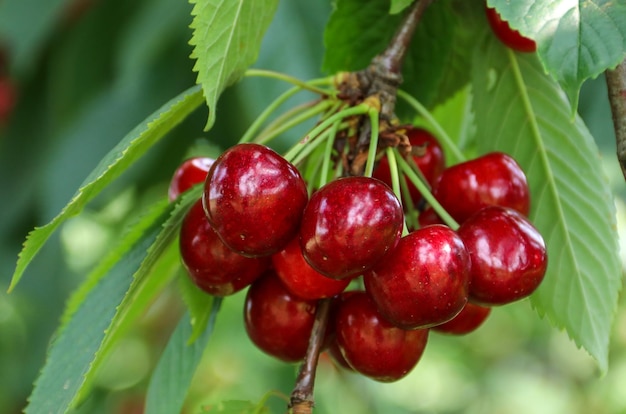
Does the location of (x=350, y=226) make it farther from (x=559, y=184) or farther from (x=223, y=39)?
(x=559, y=184)

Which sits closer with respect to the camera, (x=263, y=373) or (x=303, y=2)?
(x=303, y=2)

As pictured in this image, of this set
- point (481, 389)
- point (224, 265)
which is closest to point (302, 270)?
point (224, 265)

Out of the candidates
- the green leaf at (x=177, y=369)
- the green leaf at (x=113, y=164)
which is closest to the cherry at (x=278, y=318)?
the green leaf at (x=177, y=369)

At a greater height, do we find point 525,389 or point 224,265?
point 224,265

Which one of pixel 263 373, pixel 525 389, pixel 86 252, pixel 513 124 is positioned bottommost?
pixel 525 389

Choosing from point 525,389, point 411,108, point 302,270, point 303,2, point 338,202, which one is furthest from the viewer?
point 525,389

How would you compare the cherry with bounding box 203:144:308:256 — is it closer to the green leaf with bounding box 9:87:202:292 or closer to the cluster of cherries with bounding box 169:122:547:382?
the cluster of cherries with bounding box 169:122:547:382

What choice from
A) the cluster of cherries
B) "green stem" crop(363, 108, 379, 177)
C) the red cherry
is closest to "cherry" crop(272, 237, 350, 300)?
the cluster of cherries

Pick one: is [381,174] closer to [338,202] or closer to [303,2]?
[338,202]
